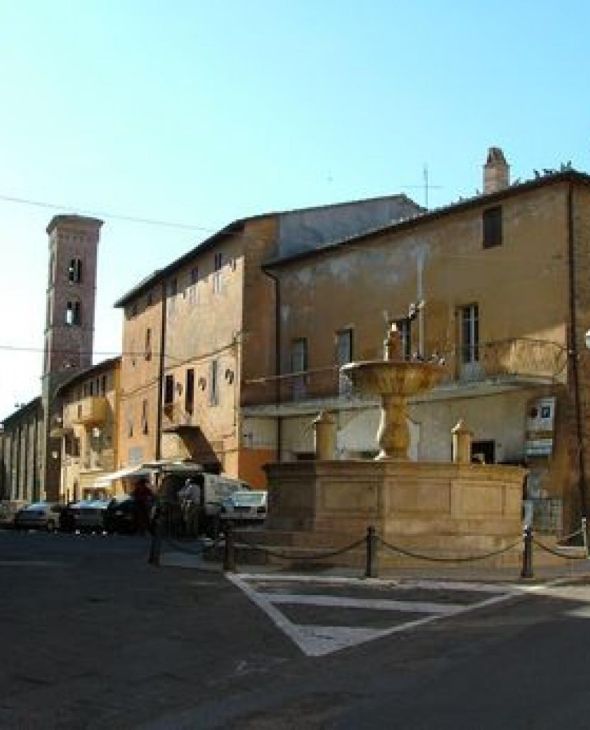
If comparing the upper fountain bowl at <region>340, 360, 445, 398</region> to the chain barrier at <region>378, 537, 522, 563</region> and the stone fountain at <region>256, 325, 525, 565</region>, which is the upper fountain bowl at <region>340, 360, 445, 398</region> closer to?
the stone fountain at <region>256, 325, 525, 565</region>

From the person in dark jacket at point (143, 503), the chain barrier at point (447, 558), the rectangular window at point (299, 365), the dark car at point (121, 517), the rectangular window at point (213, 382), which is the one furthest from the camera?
the rectangular window at point (213, 382)

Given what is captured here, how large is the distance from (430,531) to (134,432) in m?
34.2

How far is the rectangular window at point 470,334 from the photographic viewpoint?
99.8ft

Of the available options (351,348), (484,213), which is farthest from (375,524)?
(351,348)

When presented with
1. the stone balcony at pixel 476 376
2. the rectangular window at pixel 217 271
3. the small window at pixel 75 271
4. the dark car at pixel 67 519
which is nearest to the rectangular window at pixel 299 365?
the stone balcony at pixel 476 376

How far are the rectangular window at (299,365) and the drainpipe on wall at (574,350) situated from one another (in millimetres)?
11764

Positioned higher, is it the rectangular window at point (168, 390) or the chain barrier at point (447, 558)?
the rectangular window at point (168, 390)

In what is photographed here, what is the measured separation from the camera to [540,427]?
27.6 metres

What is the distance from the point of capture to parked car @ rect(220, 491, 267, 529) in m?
27.7

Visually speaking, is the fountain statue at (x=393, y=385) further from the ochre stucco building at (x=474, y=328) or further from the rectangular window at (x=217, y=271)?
the rectangular window at (x=217, y=271)

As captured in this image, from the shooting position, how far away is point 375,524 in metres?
17.3

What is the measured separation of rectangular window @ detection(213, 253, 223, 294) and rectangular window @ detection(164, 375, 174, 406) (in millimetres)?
5865

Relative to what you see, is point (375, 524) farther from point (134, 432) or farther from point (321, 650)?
point (134, 432)

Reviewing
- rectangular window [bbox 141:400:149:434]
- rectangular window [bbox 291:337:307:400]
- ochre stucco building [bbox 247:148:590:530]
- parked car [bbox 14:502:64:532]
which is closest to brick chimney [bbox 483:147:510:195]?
ochre stucco building [bbox 247:148:590:530]
